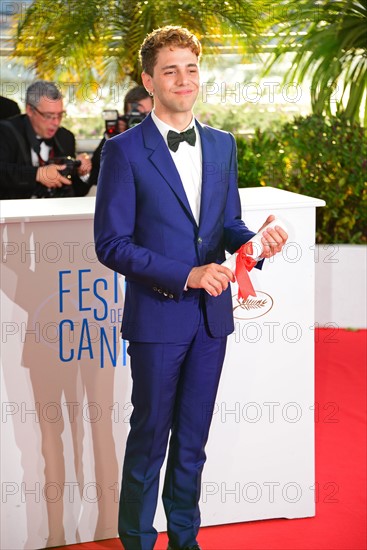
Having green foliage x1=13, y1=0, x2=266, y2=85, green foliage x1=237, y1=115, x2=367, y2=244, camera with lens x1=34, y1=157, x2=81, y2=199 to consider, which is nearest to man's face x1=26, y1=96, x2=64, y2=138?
camera with lens x1=34, y1=157, x2=81, y2=199

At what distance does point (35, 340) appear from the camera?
3.17 metres

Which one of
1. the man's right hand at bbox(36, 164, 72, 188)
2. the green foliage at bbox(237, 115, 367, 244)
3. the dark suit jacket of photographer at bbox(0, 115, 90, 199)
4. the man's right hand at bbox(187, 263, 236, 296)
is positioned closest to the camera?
the man's right hand at bbox(187, 263, 236, 296)

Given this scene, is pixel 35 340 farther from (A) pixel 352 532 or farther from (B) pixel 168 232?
(A) pixel 352 532

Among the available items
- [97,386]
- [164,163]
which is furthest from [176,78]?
[97,386]

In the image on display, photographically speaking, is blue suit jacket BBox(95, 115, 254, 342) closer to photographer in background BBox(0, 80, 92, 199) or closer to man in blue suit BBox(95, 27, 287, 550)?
man in blue suit BBox(95, 27, 287, 550)

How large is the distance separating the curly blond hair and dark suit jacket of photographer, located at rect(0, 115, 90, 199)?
157cm

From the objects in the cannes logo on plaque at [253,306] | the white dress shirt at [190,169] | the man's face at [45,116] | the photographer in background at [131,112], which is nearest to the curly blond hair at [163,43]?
the white dress shirt at [190,169]

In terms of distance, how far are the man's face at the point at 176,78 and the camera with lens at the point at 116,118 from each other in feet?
8.36

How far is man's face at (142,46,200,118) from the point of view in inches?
101

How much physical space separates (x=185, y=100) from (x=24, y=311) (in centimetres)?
100

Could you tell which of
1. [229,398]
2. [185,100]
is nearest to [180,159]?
[185,100]

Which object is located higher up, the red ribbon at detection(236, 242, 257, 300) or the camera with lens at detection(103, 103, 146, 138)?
the camera with lens at detection(103, 103, 146, 138)

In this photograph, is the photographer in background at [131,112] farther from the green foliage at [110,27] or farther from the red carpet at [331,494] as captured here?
the green foliage at [110,27]

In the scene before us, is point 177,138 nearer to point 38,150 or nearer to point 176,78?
point 176,78
